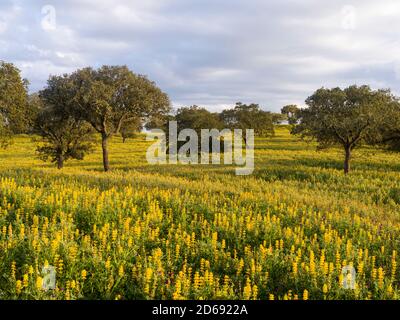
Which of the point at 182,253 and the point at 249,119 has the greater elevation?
the point at 249,119

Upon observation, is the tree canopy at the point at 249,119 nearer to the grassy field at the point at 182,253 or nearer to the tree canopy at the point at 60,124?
the tree canopy at the point at 60,124

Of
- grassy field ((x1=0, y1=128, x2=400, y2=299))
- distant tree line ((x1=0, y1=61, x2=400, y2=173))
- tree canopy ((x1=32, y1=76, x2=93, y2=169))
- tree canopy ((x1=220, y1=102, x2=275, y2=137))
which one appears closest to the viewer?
grassy field ((x1=0, y1=128, x2=400, y2=299))

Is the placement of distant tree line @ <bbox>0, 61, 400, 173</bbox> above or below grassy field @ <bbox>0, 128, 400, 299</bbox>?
above

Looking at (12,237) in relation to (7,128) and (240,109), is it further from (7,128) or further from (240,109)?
(240,109)

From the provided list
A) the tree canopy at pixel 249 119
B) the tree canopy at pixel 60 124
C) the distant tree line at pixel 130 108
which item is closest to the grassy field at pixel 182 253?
the distant tree line at pixel 130 108

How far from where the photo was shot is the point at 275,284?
6965 millimetres

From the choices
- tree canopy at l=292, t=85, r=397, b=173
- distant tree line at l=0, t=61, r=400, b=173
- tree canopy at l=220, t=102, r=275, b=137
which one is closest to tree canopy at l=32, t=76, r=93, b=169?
distant tree line at l=0, t=61, r=400, b=173

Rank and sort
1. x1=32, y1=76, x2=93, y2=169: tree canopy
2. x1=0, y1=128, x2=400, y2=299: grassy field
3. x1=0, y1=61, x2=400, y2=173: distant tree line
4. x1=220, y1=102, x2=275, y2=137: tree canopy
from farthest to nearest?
x1=220, y1=102, x2=275, y2=137: tree canopy → x1=32, y1=76, x2=93, y2=169: tree canopy → x1=0, y1=61, x2=400, y2=173: distant tree line → x1=0, y1=128, x2=400, y2=299: grassy field

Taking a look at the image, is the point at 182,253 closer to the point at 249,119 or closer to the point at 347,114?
the point at 347,114

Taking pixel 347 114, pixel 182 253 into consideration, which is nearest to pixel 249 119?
pixel 347 114

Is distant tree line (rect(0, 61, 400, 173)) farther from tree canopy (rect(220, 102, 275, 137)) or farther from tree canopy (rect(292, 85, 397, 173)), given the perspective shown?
tree canopy (rect(220, 102, 275, 137))

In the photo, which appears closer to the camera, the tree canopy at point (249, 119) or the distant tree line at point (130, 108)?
the distant tree line at point (130, 108)

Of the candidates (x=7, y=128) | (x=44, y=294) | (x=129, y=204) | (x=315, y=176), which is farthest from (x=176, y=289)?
(x=7, y=128)
